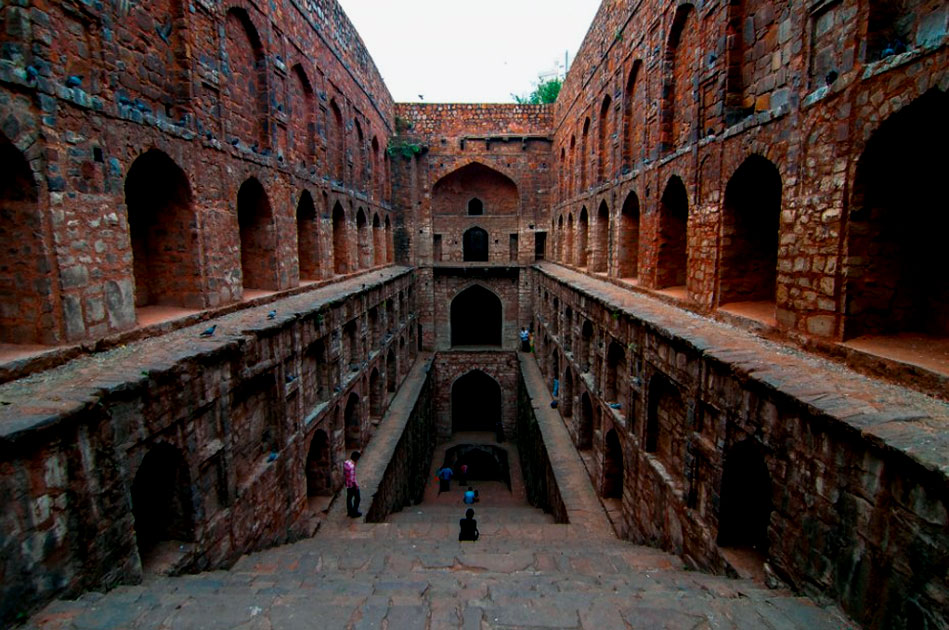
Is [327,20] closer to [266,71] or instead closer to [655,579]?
[266,71]

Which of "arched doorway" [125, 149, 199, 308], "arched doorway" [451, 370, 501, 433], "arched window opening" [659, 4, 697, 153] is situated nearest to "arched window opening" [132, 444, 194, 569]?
"arched doorway" [125, 149, 199, 308]

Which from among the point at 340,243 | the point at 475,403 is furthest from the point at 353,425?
the point at 475,403

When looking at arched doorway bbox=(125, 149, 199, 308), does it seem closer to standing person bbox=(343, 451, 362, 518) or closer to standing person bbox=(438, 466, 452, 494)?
standing person bbox=(343, 451, 362, 518)

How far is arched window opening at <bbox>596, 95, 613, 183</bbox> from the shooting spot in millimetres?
11891

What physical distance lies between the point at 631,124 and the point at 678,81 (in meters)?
2.31

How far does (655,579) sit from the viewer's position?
4637mm

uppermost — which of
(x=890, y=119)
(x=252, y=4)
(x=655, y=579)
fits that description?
(x=252, y=4)

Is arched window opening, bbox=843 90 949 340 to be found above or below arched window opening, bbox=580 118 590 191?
below

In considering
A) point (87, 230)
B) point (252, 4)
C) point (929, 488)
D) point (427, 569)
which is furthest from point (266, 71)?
point (929, 488)

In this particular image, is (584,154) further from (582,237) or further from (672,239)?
(672,239)

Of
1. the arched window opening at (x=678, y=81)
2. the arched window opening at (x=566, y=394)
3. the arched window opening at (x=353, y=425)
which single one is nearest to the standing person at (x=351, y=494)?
the arched window opening at (x=353, y=425)

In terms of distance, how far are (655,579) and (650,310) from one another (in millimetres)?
3613

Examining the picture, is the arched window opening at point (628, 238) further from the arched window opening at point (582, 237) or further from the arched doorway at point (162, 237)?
the arched doorway at point (162, 237)

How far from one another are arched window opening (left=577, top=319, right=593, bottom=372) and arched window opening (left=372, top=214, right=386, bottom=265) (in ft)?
28.2
